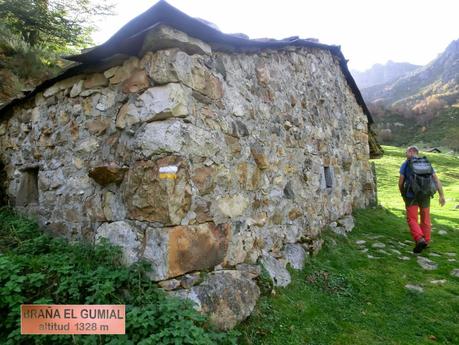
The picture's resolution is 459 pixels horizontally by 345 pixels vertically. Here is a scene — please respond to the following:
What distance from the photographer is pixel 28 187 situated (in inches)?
181

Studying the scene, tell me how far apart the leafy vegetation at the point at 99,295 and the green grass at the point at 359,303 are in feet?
2.60

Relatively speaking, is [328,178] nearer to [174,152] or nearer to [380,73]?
[174,152]

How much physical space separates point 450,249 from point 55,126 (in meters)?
6.50

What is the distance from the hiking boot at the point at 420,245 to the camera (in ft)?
18.4

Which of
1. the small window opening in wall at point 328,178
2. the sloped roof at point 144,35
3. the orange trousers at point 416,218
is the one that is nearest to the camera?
the sloped roof at point 144,35

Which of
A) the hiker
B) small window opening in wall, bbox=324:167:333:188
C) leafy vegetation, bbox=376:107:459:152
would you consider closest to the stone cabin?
small window opening in wall, bbox=324:167:333:188

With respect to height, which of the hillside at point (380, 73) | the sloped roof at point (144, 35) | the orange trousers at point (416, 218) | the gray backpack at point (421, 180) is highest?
the hillside at point (380, 73)

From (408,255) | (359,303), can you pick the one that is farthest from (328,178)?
(359,303)

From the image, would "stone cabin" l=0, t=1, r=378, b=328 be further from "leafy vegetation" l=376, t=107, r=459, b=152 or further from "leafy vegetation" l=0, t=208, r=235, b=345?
"leafy vegetation" l=376, t=107, r=459, b=152

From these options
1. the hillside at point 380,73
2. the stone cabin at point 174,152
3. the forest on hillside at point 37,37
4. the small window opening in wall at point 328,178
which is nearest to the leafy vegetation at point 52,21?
the forest on hillside at point 37,37

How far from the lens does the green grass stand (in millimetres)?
3242

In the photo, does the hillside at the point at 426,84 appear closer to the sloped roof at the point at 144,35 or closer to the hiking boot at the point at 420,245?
the hiking boot at the point at 420,245

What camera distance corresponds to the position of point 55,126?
158 inches

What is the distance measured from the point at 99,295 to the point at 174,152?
1.24 m
